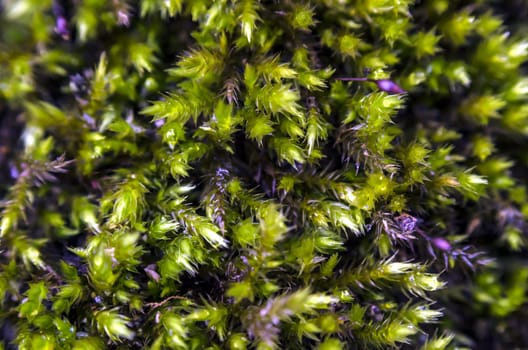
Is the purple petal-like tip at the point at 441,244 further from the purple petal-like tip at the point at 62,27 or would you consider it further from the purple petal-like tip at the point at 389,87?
the purple petal-like tip at the point at 62,27

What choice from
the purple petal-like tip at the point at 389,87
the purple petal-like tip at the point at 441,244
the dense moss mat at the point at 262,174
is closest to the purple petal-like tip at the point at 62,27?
the dense moss mat at the point at 262,174

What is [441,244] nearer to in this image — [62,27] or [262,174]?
[262,174]

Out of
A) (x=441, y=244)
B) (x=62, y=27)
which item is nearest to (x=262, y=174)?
(x=441, y=244)

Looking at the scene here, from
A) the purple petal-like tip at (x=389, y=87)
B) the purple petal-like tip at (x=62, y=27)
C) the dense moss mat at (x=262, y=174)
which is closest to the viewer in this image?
the dense moss mat at (x=262, y=174)

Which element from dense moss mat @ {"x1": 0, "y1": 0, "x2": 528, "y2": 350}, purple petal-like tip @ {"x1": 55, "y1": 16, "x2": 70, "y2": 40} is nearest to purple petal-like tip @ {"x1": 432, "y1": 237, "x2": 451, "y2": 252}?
dense moss mat @ {"x1": 0, "y1": 0, "x2": 528, "y2": 350}

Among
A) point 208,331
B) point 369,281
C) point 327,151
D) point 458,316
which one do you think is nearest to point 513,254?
point 458,316

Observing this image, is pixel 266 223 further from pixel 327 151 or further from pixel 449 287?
pixel 449 287

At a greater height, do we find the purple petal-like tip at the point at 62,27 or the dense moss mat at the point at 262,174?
the purple petal-like tip at the point at 62,27

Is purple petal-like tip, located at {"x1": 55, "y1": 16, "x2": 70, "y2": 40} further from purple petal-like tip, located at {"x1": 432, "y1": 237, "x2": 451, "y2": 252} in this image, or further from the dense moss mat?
purple petal-like tip, located at {"x1": 432, "y1": 237, "x2": 451, "y2": 252}
